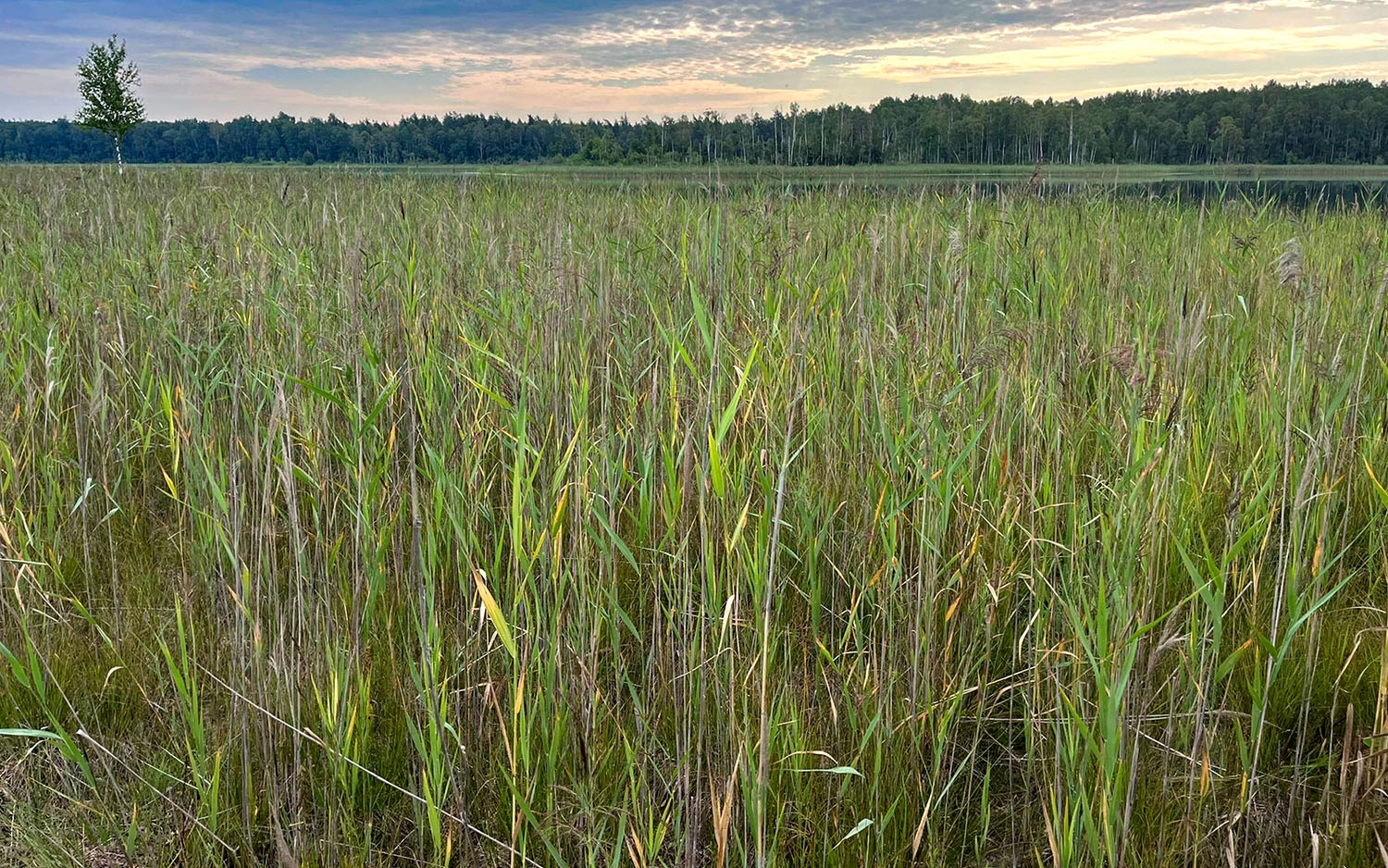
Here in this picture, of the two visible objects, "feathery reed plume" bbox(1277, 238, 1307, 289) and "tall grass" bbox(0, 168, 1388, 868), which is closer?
"tall grass" bbox(0, 168, 1388, 868)

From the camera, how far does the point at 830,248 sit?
423 cm

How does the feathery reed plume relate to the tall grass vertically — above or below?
above

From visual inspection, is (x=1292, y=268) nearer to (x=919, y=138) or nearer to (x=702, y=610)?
(x=702, y=610)

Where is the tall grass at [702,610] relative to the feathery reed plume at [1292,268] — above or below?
below

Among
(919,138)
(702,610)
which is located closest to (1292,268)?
(702,610)

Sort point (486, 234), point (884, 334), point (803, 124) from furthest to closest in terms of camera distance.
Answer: point (486, 234), point (803, 124), point (884, 334)

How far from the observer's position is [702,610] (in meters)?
1.19

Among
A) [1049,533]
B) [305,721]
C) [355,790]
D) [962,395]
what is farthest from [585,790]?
[962,395]

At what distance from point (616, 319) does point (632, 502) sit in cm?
122

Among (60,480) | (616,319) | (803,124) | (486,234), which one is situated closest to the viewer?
(60,480)

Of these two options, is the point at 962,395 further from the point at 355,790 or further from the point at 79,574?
the point at 79,574

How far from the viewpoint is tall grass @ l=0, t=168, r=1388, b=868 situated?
1200mm

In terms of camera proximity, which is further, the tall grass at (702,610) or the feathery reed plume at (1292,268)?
the feathery reed plume at (1292,268)

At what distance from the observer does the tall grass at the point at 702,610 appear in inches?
47.3
